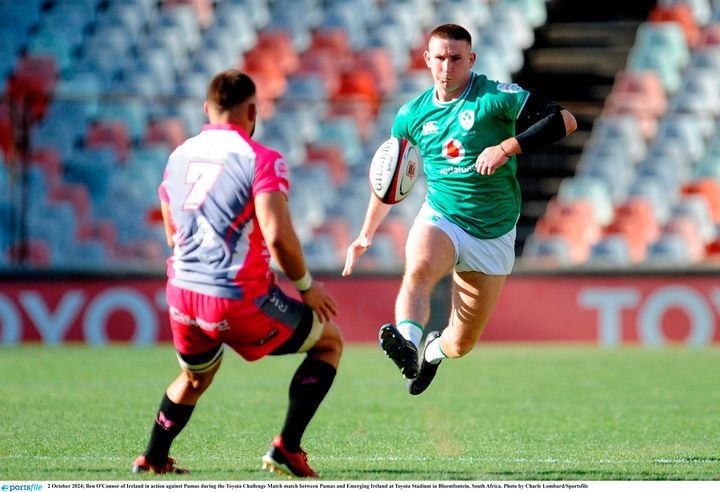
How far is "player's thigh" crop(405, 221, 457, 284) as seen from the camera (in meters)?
6.84

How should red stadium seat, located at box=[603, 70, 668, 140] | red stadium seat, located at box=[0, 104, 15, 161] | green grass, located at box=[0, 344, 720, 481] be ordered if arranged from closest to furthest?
green grass, located at box=[0, 344, 720, 481] < red stadium seat, located at box=[0, 104, 15, 161] < red stadium seat, located at box=[603, 70, 668, 140]

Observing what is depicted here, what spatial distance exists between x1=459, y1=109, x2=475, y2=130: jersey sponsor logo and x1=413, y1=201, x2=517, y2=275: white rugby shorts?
55cm

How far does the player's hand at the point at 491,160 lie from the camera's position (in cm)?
666

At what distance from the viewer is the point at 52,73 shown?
58.3 feet

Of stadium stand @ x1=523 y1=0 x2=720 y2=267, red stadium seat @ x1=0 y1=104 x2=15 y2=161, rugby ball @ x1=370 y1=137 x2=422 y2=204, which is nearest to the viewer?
rugby ball @ x1=370 y1=137 x2=422 y2=204

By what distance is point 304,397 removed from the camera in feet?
18.3

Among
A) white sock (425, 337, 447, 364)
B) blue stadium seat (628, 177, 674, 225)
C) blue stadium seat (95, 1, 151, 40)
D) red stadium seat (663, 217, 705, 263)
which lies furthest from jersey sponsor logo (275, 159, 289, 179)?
blue stadium seat (95, 1, 151, 40)

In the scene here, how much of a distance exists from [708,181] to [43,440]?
1184 centimetres

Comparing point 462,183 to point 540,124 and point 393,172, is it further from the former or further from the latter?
point 540,124

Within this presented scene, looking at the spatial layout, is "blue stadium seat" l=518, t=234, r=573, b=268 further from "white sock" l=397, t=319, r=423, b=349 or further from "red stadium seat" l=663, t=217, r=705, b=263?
"white sock" l=397, t=319, r=423, b=349

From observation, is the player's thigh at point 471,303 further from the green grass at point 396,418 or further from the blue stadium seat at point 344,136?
the blue stadium seat at point 344,136

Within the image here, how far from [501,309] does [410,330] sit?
8333mm

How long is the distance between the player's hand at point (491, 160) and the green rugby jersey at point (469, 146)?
294 mm
